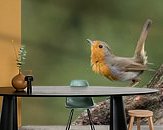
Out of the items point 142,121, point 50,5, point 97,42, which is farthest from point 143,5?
point 142,121

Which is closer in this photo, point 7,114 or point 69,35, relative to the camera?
point 7,114

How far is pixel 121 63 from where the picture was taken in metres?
5.10

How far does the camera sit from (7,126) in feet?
11.5

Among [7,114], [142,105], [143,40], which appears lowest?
[142,105]

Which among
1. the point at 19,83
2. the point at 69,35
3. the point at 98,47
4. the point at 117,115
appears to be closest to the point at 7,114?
the point at 19,83

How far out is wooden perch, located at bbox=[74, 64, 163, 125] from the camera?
503cm

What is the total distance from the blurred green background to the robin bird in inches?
2.6

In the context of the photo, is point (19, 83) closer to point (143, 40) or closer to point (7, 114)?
point (7, 114)

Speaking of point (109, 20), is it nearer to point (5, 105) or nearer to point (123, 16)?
point (123, 16)

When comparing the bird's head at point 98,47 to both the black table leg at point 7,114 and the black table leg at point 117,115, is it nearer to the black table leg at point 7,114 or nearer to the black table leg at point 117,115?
the black table leg at point 117,115

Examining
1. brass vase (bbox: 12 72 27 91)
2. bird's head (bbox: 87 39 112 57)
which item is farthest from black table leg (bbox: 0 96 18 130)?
bird's head (bbox: 87 39 112 57)

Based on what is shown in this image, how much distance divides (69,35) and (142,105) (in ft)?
4.74

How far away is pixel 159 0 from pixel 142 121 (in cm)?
173

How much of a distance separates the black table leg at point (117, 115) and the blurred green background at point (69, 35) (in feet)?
5.03
